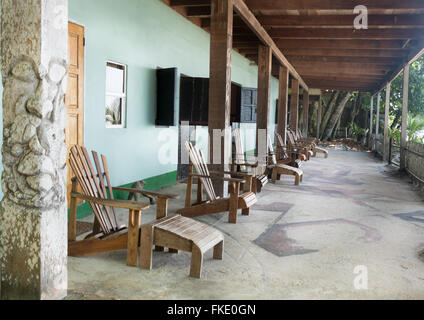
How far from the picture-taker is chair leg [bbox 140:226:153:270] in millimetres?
3354

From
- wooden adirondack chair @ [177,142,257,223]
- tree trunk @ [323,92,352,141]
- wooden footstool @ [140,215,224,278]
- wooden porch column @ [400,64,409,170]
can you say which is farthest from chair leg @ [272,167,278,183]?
tree trunk @ [323,92,352,141]

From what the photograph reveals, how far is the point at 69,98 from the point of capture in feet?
15.7

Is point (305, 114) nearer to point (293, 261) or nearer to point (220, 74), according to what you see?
point (220, 74)

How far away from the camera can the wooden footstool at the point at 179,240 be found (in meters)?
3.24

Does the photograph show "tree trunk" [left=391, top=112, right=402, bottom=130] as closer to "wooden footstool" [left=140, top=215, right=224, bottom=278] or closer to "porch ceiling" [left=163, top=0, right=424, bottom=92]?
"porch ceiling" [left=163, top=0, right=424, bottom=92]

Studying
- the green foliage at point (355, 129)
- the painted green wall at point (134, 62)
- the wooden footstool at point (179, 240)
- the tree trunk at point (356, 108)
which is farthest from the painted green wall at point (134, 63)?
the tree trunk at point (356, 108)

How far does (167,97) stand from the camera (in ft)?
22.1

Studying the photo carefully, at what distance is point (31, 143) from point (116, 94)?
343 cm

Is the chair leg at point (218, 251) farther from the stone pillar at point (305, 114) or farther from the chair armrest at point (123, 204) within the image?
the stone pillar at point (305, 114)

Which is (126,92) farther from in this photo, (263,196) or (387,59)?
(387,59)

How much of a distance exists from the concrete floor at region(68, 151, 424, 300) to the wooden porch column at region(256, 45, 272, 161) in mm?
2627

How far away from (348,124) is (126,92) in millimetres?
22416

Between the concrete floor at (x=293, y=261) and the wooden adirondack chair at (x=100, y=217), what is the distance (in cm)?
13
